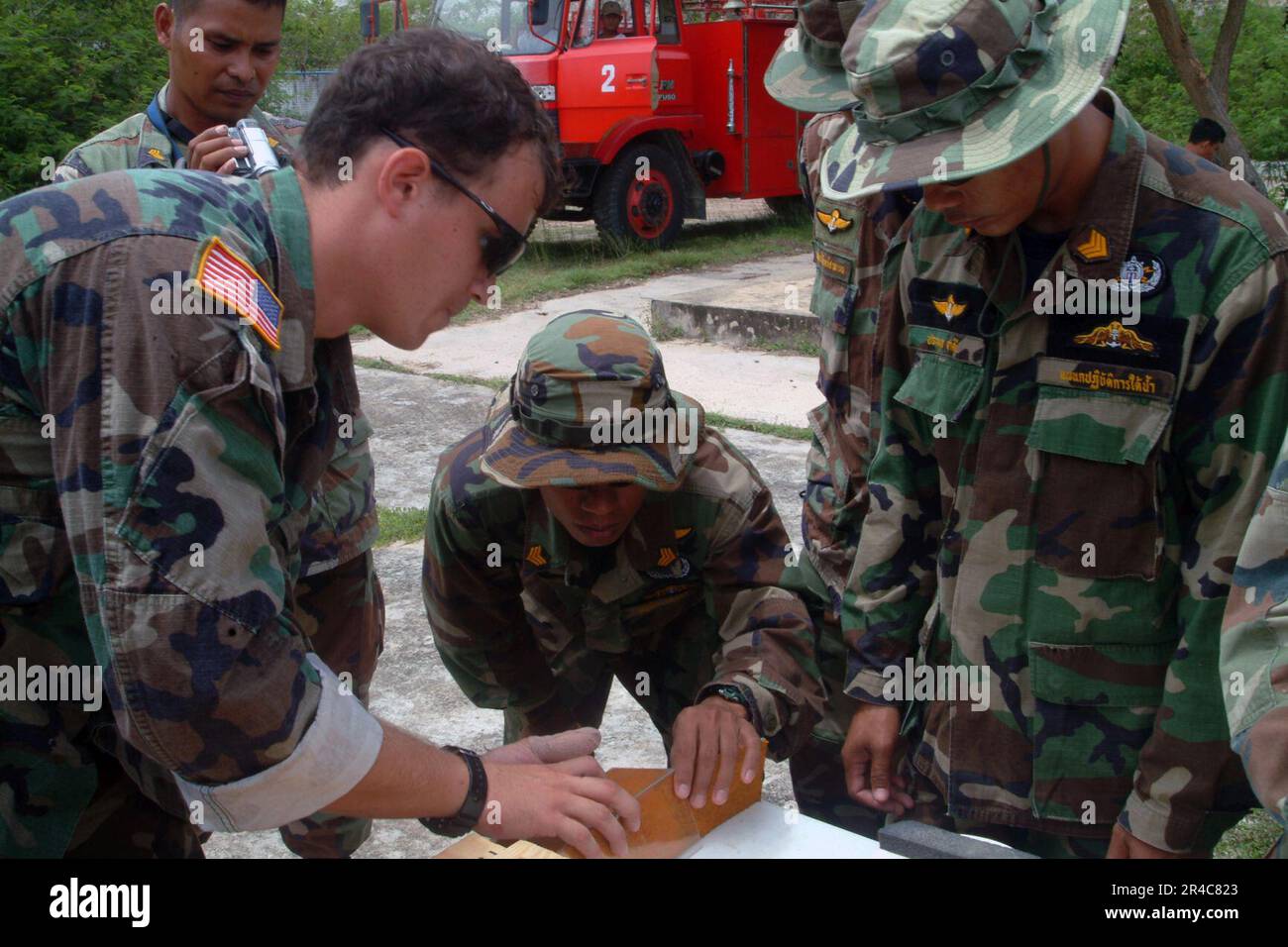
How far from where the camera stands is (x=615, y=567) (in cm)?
236

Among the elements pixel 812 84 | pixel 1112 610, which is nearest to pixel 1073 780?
pixel 1112 610

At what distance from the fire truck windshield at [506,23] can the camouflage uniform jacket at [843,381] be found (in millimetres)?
8275

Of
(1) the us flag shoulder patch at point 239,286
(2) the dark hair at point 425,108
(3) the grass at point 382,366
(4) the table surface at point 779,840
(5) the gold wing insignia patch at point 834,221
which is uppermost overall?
(2) the dark hair at point 425,108

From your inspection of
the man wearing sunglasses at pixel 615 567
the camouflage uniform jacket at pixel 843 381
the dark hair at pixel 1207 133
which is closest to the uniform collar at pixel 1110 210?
the camouflage uniform jacket at pixel 843 381

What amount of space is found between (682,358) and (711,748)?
5.64 m

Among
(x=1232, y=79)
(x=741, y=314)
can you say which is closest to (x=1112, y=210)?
(x=741, y=314)

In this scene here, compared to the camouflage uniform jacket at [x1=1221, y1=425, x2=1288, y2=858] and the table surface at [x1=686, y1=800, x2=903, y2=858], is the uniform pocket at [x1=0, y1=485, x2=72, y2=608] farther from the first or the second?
the camouflage uniform jacket at [x1=1221, y1=425, x2=1288, y2=858]

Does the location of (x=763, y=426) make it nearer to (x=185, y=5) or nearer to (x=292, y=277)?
(x=185, y=5)

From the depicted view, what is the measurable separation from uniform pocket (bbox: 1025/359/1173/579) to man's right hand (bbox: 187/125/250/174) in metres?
1.38

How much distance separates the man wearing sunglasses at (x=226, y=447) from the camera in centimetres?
114

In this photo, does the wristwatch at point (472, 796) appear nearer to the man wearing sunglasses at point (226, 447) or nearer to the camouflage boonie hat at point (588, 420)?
the man wearing sunglasses at point (226, 447)

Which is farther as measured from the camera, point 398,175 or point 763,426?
point 763,426

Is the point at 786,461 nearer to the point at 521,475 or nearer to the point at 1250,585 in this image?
the point at 521,475

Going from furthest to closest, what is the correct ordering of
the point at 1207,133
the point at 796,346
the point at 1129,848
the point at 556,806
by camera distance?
1. the point at 796,346
2. the point at 1207,133
3. the point at 1129,848
4. the point at 556,806
